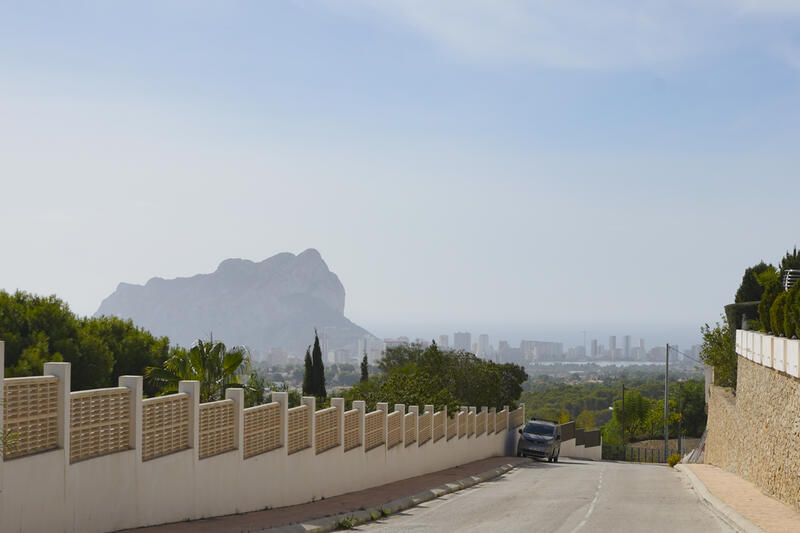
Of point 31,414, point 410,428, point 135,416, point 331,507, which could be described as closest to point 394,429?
point 410,428

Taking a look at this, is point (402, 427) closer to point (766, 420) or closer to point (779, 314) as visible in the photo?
point (766, 420)

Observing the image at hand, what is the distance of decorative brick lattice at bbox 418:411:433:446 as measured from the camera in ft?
105

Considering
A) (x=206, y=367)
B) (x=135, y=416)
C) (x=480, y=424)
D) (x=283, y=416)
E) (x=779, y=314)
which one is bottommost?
(x=480, y=424)

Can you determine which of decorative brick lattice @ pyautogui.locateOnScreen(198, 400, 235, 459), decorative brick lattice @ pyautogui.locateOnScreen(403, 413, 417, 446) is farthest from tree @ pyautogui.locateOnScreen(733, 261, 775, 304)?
decorative brick lattice @ pyautogui.locateOnScreen(198, 400, 235, 459)

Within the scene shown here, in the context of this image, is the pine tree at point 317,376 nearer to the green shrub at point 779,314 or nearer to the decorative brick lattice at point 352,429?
the decorative brick lattice at point 352,429

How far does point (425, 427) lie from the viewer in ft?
107

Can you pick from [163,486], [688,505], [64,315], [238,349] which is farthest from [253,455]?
[64,315]

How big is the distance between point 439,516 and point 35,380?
32.1ft

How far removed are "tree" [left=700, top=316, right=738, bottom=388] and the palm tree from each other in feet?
88.1

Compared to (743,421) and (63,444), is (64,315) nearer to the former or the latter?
(743,421)

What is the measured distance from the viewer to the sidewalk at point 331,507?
48.3ft

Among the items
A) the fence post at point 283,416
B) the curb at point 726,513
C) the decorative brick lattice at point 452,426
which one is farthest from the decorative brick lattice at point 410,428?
the fence post at point 283,416

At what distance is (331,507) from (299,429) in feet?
6.69

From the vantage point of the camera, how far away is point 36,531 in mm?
11492
